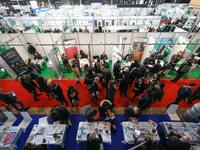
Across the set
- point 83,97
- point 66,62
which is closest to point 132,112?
point 83,97

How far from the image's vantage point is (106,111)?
12.1 feet

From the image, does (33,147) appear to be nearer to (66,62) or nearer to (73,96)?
(73,96)

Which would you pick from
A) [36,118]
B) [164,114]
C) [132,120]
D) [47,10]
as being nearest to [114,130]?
[132,120]

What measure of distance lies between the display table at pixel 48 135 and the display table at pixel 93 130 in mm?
529

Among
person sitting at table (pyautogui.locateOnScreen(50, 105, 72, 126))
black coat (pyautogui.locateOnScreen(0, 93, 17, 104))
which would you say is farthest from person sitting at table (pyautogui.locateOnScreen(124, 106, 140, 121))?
black coat (pyautogui.locateOnScreen(0, 93, 17, 104))

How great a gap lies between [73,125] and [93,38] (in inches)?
216

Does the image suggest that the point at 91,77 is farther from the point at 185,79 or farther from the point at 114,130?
the point at 185,79

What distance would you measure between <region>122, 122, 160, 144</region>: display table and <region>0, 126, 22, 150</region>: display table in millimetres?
3463

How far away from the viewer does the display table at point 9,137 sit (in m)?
3.43

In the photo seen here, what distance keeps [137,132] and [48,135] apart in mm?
2705

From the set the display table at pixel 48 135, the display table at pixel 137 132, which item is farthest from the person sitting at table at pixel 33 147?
the display table at pixel 137 132

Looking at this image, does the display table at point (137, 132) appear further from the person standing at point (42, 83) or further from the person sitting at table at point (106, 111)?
the person standing at point (42, 83)

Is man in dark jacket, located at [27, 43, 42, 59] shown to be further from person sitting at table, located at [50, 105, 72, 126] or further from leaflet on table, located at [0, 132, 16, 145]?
person sitting at table, located at [50, 105, 72, 126]

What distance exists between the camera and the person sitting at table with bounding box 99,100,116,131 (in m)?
3.58
